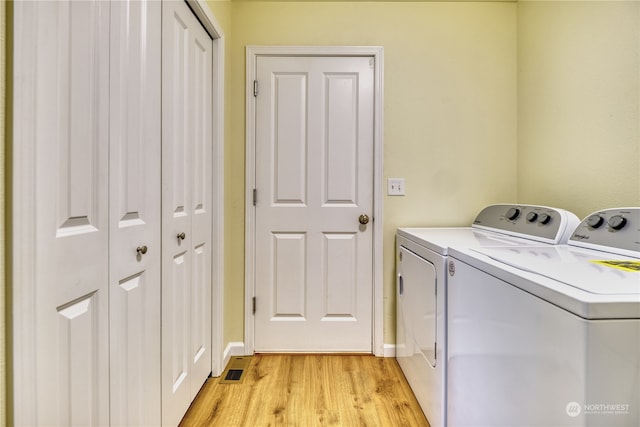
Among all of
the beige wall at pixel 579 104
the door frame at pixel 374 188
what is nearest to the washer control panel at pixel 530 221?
the beige wall at pixel 579 104

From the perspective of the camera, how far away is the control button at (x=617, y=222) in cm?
114

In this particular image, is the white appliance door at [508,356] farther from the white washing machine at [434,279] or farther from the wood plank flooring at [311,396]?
the wood plank flooring at [311,396]

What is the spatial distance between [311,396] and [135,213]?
1241 mm

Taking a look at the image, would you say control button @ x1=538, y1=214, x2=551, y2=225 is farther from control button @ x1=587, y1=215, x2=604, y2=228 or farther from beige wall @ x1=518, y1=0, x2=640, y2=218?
beige wall @ x1=518, y1=0, x2=640, y2=218

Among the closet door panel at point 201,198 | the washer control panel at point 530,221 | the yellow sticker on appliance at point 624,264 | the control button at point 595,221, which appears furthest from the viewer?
the closet door panel at point 201,198

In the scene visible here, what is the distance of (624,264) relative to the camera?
90cm

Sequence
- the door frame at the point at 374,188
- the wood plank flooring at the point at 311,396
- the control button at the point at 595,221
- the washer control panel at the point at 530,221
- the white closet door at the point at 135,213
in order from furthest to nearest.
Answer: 1. the door frame at the point at 374,188
2. the wood plank flooring at the point at 311,396
3. the washer control panel at the point at 530,221
4. the control button at the point at 595,221
5. the white closet door at the point at 135,213

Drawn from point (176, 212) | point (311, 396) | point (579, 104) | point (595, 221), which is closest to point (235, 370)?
point (311, 396)

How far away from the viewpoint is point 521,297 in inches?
30.7

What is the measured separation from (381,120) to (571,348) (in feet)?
5.52

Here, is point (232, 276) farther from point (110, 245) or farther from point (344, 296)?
point (110, 245)

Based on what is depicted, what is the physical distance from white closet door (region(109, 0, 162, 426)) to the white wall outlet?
1.37 metres

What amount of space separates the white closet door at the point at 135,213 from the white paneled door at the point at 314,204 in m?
0.91

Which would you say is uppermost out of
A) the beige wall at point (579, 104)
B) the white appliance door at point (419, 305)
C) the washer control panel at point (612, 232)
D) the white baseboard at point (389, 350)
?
the beige wall at point (579, 104)
